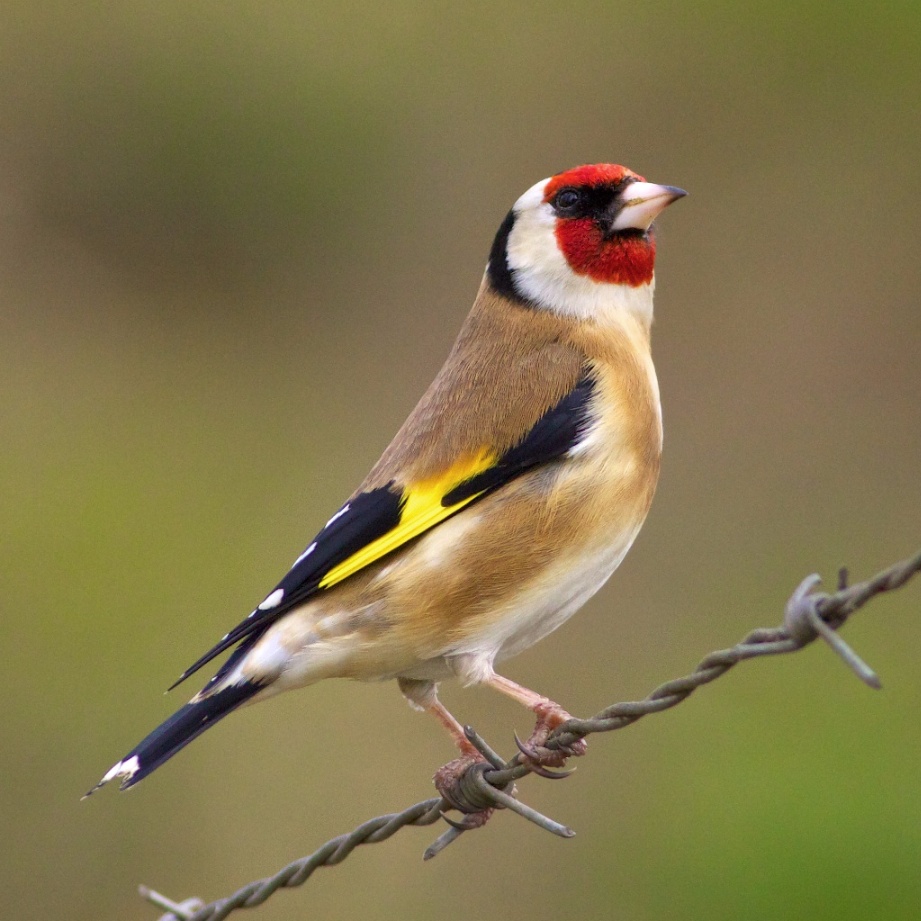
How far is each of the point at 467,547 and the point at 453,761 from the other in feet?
1.76

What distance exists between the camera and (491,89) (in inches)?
429

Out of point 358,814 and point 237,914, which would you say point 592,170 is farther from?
point 237,914

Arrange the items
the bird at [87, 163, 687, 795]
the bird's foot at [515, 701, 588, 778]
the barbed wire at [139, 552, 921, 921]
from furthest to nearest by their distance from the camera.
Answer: the bird at [87, 163, 687, 795], the bird's foot at [515, 701, 588, 778], the barbed wire at [139, 552, 921, 921]

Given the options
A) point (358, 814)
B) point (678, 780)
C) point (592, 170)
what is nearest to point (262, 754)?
point (358, 814)

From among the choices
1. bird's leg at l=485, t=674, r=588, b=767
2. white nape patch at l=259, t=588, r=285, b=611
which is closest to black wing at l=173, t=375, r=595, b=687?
white nape patch at l=259, t=588, r=285, b=611

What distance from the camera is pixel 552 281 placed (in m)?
4.50

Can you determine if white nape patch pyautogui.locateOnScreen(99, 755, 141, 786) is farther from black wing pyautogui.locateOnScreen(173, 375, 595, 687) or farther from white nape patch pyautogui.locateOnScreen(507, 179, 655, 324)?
white nape patch pyautogui.locateOnScreen(507, 179, 655, 324)

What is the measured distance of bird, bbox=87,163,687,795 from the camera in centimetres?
392

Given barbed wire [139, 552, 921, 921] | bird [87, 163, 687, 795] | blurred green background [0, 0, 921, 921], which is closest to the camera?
barbed wire [139, 552, 921, 921]

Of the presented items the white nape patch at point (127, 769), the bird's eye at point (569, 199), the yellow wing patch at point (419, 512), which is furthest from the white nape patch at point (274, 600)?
the bird's eye at point (569, 199)

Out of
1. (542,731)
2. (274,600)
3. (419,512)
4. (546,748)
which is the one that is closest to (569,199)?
(419,512)

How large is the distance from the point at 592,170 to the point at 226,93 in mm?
6795

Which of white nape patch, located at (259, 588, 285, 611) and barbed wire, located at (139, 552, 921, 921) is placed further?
white nape patch, located at (259, 588, 285, 611)

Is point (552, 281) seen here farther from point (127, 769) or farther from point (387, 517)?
point (127, 769)
